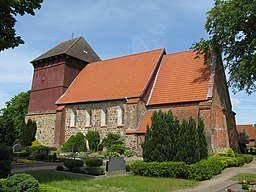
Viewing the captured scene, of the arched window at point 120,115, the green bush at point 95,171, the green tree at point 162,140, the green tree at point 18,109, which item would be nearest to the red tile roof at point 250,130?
the arched window at point 120,115

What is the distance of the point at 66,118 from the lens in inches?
929

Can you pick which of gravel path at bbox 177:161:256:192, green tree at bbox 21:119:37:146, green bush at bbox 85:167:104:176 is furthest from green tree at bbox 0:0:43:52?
green tree at bbox 21:119:37:146

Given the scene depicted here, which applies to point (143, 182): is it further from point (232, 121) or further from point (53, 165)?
point (232, 121)

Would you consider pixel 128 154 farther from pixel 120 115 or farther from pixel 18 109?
pixel 18 109

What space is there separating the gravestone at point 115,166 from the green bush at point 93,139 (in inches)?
351

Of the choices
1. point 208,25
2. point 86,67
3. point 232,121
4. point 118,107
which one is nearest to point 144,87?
point 118,107

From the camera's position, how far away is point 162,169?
10.8 metres

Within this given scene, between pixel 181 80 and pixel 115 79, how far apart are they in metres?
6.26

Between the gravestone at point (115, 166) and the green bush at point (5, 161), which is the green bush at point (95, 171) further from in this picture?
the green bush at point (5, 161)

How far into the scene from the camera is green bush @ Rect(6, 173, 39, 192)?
633cm

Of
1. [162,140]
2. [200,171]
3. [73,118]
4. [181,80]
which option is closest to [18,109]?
[73,118]

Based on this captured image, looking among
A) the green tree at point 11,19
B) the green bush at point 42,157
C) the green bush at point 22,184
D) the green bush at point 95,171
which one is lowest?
the green bush at point 95,171

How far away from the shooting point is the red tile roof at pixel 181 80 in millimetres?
18156

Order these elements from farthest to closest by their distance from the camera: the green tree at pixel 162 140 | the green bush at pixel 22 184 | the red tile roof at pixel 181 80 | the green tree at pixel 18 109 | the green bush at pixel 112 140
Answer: the green tree at pixel 18 109
the green bush at pixel 112 140
the red tile roof at pixel 181 80
the green tree at pixel 162 140
the green bush at pixel 22 184
